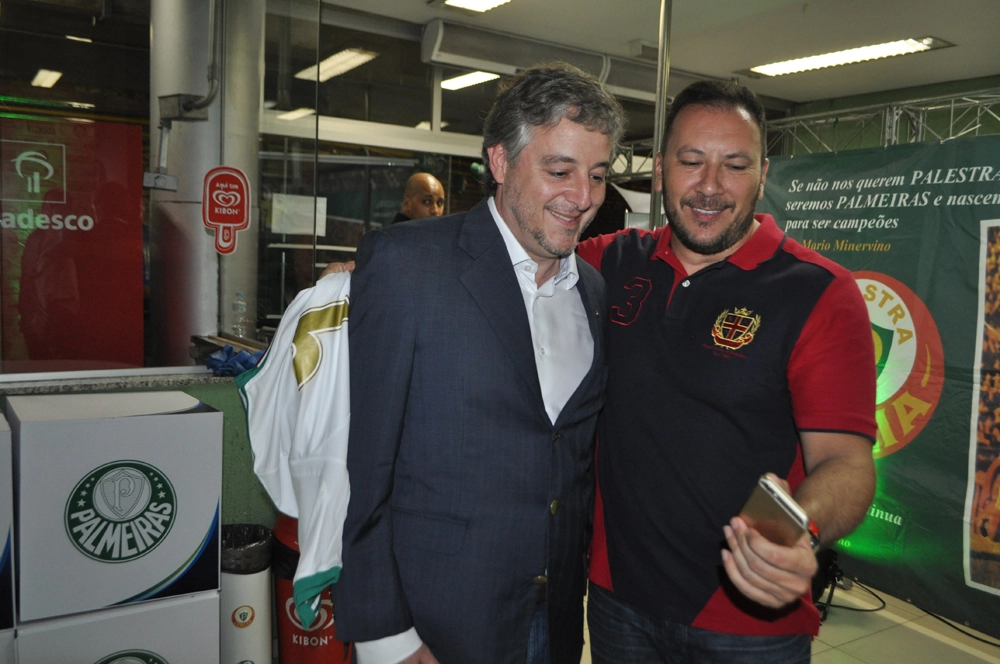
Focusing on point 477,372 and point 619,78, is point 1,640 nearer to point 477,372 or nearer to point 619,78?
point 477,372

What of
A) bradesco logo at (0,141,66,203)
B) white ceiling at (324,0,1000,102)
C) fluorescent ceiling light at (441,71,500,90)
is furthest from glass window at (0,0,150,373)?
fluorescent ceiling light at (441,71,500,90)

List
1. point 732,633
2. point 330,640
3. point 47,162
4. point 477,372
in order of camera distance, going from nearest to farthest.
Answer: point 477,372
point 732,633
point 330,640
point 47,162

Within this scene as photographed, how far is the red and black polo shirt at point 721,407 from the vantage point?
140 cm

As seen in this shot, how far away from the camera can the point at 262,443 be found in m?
1.52

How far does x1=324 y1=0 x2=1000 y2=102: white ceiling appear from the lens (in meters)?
6.21

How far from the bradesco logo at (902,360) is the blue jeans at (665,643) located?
2.63 metres

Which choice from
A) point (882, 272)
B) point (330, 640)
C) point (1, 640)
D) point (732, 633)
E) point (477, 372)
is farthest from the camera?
point (882, 272)

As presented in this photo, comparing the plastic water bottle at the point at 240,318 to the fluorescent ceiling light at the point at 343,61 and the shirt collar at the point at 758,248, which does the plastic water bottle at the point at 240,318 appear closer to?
the shirt collar at the point at 758,248

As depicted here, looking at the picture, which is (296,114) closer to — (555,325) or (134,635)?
(134,635)

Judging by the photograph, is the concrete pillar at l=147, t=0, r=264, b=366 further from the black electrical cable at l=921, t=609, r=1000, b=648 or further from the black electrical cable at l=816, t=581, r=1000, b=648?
the black electrical cable at l=921, t=609, r=1000, b=648

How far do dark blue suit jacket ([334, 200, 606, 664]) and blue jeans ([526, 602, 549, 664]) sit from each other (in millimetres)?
48

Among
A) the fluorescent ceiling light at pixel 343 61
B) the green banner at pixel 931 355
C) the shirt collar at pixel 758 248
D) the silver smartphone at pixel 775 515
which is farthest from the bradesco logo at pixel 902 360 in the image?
the fluorescent ceiling light at pixel 343 61

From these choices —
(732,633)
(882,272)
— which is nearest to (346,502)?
(732,633)

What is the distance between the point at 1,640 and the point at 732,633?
1.64 meters
